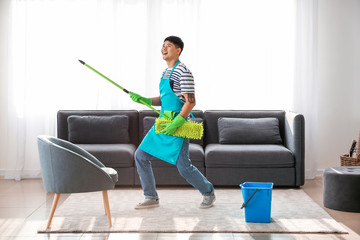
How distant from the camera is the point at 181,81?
4.24 m

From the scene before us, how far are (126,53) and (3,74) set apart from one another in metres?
1.44

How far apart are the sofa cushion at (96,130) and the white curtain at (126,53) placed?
Result: 0.38 meters

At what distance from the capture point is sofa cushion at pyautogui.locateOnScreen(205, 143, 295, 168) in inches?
211

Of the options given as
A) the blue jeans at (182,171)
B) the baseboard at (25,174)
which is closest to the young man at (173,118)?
the blue jeans at (182,171)

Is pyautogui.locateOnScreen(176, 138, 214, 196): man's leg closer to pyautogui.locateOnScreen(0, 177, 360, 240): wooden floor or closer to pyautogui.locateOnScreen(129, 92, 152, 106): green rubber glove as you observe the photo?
pyautogui.locateOnScreen(129, 92, 152, 106): green rubber glove

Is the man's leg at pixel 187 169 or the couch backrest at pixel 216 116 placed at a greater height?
the couch backrest at pixel 216 116

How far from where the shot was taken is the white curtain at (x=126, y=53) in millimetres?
6164

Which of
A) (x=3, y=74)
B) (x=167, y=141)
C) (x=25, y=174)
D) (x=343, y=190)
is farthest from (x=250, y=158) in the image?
(x=3, y=74)

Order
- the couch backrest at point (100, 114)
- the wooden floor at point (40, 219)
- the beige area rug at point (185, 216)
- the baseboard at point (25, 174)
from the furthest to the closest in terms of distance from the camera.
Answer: the baseboard at point (25, 174) < the couch backrest at point (100, 114) < the beige area rug at point (185, 216) < the wooden floor at point (40, 219)

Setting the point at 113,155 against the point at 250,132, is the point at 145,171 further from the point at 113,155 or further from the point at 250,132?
the point at 250,132

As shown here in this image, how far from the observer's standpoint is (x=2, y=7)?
627 cm

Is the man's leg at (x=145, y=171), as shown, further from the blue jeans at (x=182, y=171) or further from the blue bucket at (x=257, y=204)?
the blue bucket at (x=257, y=204)

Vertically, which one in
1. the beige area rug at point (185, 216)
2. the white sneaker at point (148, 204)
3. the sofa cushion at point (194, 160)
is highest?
the sofa cushion at point (194, 160)

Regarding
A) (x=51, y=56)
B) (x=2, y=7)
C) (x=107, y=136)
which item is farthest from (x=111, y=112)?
(x=2, y=7)
